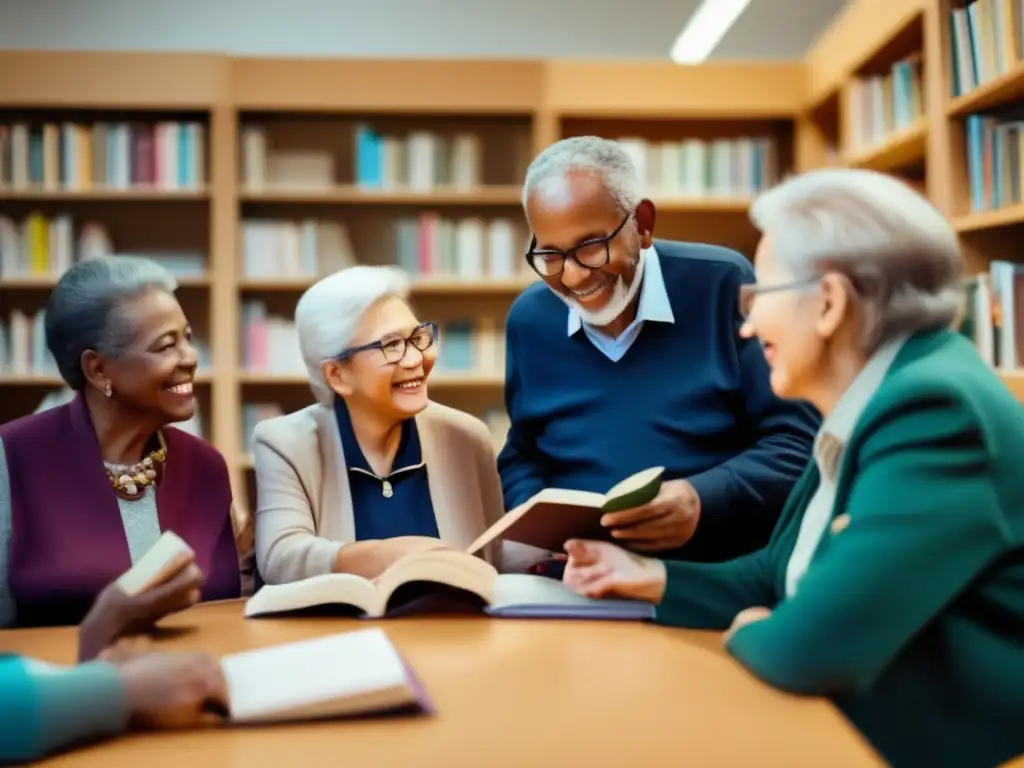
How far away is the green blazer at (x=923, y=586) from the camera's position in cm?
104

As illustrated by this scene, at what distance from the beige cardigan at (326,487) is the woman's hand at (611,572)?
0.41m

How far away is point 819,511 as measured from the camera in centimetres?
134

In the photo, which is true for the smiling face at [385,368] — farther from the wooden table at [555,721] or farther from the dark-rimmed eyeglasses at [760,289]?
the dark-rimmed eyeglasses at [760,289]

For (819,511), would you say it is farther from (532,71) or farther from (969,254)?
(532,71)

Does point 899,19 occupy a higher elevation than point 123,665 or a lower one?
higher

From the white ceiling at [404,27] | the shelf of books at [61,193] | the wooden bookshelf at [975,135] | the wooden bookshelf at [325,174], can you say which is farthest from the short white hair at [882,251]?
the white ceiling at [404,27]

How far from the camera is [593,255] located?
6.10 feet

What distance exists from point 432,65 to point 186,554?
4.00 meters

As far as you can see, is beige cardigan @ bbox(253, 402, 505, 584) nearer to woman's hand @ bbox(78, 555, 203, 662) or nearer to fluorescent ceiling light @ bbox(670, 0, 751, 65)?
woman's hand @ bbox(78, 555, 203, 662)

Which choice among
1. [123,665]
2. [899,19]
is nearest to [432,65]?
[899,19]

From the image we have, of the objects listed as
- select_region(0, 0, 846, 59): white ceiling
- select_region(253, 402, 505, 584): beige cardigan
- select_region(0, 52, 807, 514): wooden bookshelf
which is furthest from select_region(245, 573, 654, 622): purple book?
select_region(0, 0, 846, 59): white ceiling

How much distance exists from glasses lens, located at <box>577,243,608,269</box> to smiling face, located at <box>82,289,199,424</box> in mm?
691

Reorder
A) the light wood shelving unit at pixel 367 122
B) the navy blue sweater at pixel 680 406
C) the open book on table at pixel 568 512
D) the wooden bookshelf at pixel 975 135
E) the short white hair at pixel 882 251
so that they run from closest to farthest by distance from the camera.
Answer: the short white hair at pixel 882 251
the open book on table at pixel 568 512
the navy blue sweater at pixel 680 406
the wooden bookshelf at pixel 975 135
the light wood shelving unit at pixel 367 122

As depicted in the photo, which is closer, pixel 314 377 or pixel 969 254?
pixel 314 377
